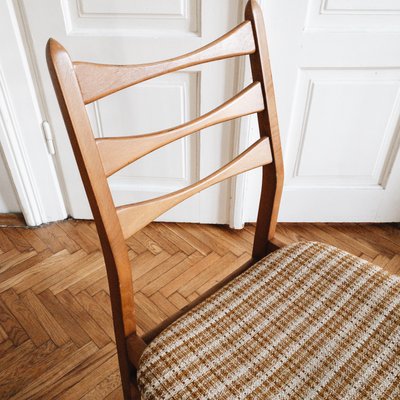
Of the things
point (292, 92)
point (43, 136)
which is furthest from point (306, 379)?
point (43, 136)

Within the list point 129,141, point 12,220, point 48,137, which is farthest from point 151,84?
point 12,220

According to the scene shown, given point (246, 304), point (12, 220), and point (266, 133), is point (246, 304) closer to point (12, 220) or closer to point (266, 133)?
point (266, 133)

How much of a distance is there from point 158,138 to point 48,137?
2.92ft

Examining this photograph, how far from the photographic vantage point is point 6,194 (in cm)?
153

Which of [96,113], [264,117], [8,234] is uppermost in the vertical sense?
[264,117]

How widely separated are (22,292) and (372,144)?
1.30 metres

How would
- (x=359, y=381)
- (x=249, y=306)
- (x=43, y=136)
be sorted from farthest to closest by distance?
(x=43, y=136)
(x=249, y=306)
(x=359, y=381)

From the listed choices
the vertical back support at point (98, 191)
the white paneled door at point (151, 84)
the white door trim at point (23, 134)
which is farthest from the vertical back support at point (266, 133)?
the white door trim at point (23, 134)

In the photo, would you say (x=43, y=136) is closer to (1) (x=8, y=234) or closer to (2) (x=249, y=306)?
(1) (x=8, y=234)

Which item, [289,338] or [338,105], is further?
[338,105]

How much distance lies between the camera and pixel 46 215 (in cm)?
154

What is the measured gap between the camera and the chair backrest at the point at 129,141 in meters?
0.47

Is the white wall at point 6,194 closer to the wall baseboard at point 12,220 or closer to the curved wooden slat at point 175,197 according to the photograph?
the wall baseboard at point 12,220

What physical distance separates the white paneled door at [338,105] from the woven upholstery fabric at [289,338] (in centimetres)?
67
